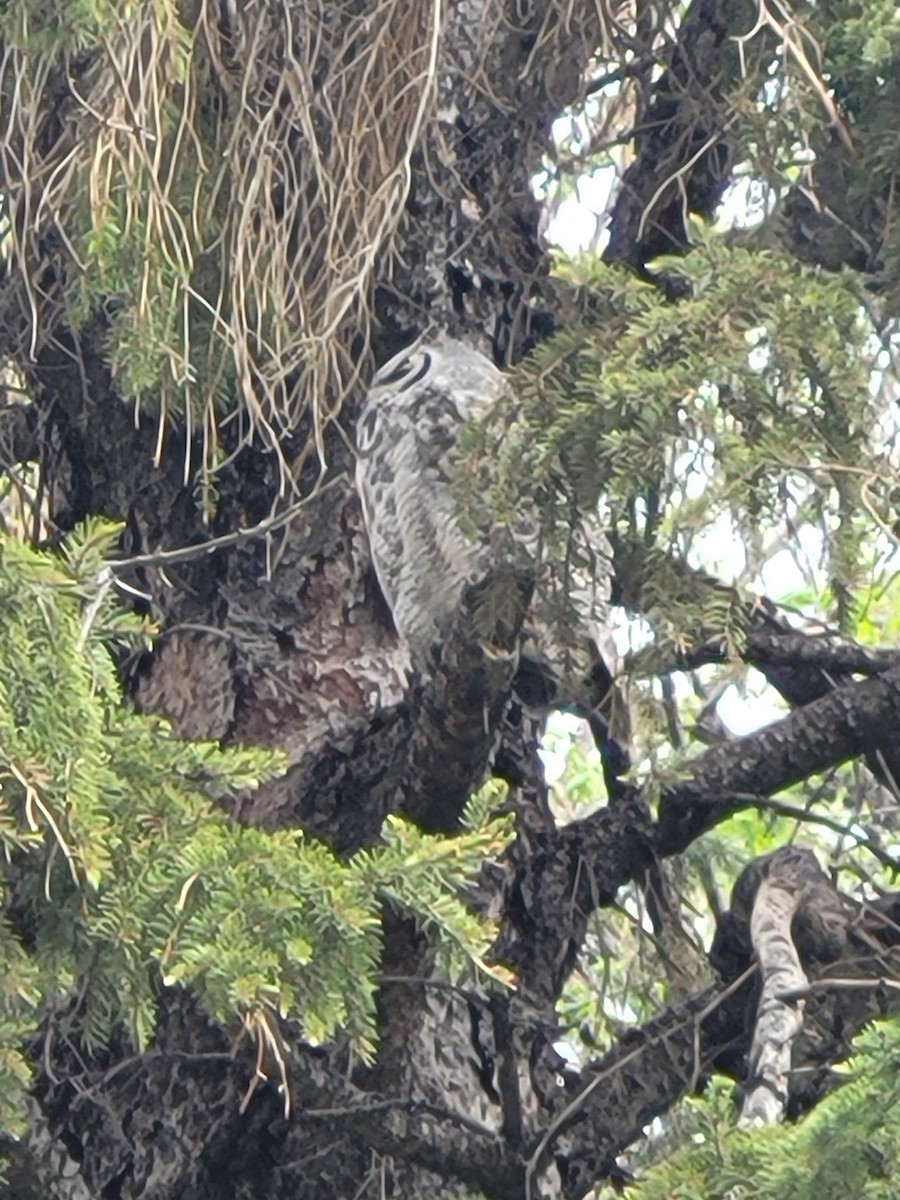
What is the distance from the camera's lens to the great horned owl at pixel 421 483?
3.47 meters

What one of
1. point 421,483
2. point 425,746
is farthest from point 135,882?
point 421,483

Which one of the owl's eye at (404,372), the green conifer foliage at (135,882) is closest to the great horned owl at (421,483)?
the owl's eye at (404,372)

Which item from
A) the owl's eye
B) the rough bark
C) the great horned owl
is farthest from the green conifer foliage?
the owl's eye

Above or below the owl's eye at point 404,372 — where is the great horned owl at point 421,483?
below

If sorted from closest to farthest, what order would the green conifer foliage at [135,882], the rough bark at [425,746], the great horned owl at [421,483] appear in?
the green conifer foliage at [135,882]
the rough bark at [425,746]
the great horned owl at [421,483]

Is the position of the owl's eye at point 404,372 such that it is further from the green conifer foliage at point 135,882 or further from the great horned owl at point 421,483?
the green conifer foliage at point 135,882

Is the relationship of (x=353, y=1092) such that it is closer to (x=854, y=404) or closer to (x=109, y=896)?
(x=109, y=896)

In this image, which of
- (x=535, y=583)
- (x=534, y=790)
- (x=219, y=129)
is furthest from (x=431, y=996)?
(x=219, y=129)

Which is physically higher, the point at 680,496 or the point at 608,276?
the point at 608,276

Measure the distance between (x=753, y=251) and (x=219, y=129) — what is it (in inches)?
35.5

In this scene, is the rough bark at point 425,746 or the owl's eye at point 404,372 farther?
the owl's eye at point 404,372

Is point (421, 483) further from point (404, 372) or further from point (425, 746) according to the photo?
point (425, 746)

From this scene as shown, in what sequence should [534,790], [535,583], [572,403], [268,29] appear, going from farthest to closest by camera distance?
[534,790] → [268,29] → [535,583] → [572,403]

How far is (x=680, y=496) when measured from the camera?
2709mm
